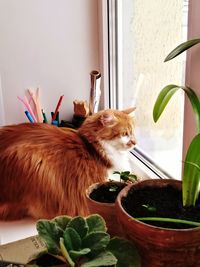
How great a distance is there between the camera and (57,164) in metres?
0.92

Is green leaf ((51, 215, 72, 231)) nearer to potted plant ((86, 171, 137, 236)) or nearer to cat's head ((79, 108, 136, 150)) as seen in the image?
potted plant ((86, 171, 137, 236))

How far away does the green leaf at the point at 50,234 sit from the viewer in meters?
0.51

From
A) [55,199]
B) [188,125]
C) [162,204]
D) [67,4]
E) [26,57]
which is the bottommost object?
[55,199]

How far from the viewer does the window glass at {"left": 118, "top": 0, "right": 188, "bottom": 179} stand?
105 cm

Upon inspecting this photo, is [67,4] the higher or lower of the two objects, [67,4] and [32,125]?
the higher

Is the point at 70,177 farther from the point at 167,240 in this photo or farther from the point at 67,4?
the point at 67,4

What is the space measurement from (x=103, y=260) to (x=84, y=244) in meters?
0.05

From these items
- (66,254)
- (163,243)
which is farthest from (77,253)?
(163,243)

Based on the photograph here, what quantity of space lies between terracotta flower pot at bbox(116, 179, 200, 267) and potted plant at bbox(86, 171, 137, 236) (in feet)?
0.28

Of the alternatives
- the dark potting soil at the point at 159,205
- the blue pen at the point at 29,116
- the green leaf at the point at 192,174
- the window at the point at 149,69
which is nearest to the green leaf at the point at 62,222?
the dark potting soil at the point at 159,205

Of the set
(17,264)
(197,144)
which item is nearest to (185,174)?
(197,144)

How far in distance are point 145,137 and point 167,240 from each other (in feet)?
2.70

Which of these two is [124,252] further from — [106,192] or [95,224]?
[106,192]

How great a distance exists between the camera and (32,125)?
1013 millimetres
